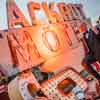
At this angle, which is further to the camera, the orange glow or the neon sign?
the orange glow

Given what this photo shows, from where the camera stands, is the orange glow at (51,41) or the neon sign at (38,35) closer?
the neon sign at (38,35)

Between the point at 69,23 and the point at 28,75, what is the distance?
2.38 feet

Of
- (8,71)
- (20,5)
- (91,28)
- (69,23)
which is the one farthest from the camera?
(91,28)

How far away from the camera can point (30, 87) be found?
1545mm

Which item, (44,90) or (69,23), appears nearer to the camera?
(44,90)

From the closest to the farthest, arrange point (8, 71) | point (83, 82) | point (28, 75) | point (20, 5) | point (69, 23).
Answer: point (8, 71)
point (28, 75)
point (20, 5)
point (83, 82)
point (69, 23)

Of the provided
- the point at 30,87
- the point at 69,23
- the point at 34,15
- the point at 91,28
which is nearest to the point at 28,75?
the point at 30,87

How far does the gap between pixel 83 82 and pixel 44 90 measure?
1.30ft

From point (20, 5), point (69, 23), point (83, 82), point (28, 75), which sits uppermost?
point (20, 5)

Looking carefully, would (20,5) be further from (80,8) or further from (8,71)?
(80,8)

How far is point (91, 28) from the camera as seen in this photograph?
2242 millimetres

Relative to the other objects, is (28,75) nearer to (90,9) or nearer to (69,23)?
(69,23)

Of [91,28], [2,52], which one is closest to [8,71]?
[2,52]

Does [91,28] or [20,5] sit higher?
[20,5]
